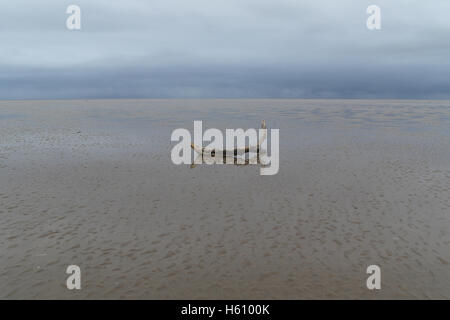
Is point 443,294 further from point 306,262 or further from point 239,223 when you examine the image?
point 239,223

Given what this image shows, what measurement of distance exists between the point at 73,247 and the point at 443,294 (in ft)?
40.6

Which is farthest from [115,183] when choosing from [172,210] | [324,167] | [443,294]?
[443,294]

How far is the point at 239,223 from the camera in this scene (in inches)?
578

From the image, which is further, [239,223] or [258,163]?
[258,163]

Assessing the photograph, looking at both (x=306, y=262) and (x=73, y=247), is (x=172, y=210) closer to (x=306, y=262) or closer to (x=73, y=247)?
(x=73, y=247)

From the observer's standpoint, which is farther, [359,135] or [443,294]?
[359,135]

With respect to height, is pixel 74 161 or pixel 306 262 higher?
pixel 74 161

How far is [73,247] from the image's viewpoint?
1218 centimetres

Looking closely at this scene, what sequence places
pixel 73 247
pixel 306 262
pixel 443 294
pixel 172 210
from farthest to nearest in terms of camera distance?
pixel 172 210, pixel 73 247, pixel 306 262, pixel 443 294
